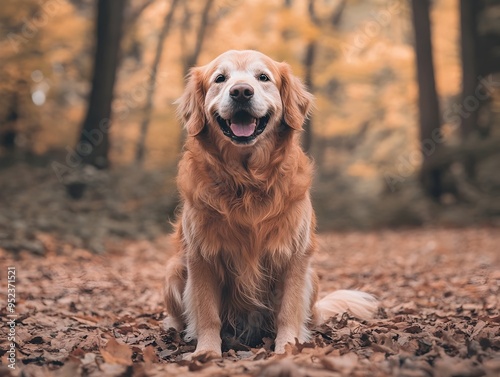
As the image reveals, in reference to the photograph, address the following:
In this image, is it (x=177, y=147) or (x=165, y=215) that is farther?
(x=177, y=147)

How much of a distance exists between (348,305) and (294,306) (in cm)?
88

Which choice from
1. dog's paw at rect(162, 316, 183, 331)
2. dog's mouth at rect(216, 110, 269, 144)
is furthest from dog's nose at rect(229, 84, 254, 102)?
dog's paw at rect(162, 316, 183, 331)

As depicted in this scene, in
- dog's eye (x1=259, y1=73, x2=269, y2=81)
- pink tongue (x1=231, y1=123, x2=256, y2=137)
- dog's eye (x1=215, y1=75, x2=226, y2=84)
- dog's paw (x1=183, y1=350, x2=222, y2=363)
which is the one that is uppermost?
dog's eye (x1=259, y1=73, x2=269, y2=81)

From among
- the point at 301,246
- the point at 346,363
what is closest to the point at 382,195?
the point at 301,246

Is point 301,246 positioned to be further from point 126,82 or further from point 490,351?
point 126,82

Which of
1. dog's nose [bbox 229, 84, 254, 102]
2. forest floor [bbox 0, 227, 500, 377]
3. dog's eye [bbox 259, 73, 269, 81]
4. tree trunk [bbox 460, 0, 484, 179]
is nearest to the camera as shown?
forest floor [bbox 0, 227, 500, 377]

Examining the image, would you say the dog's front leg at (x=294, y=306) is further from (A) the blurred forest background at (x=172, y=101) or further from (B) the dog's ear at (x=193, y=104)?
(A) the blurred forest background at (x=172, y=101)

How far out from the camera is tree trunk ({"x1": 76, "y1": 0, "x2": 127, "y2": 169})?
11.1 metres

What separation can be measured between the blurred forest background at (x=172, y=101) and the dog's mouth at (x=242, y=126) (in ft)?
15.4

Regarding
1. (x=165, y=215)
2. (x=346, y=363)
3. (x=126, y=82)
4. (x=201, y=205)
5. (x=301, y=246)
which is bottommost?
(x=165, y=215)

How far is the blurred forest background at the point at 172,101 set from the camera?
11000 millimetres

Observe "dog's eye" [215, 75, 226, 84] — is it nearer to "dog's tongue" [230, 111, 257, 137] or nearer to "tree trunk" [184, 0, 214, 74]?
"dog's tongue" [230, 111, 257, 137]

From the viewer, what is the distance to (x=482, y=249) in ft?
27.8

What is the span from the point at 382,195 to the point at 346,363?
11451 mm
